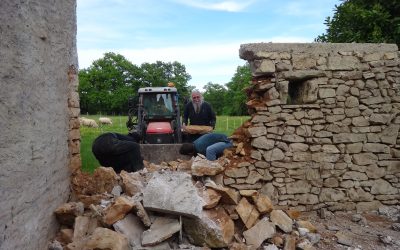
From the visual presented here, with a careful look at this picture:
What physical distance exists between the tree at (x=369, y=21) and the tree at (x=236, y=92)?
153ft

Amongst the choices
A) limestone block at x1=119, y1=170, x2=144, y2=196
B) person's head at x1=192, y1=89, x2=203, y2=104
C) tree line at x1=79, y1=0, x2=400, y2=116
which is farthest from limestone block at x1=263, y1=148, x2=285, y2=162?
tree line at x1=79, y1=0, x2=400, y2=116

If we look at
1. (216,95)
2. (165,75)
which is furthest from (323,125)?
(216,95)

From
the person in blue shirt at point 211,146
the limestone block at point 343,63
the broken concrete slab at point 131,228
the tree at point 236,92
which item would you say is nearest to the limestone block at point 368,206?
the limestone block at point 343,63

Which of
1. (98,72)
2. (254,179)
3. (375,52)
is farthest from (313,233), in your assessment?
(98,72)

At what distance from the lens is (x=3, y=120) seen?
10.8ft

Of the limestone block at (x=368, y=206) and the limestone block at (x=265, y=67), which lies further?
the limestone block at (x=368, y=206)

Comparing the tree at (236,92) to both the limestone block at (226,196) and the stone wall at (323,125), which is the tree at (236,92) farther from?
the limestone block at (226,196)

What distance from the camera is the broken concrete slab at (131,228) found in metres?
4.35

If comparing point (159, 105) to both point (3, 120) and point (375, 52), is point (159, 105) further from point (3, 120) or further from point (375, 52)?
point (3, 120)

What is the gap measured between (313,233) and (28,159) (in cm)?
390

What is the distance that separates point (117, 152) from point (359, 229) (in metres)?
3.96

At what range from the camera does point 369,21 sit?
9.77m

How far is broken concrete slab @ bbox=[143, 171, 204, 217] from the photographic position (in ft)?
14.6

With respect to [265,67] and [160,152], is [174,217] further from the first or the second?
[160,152]
